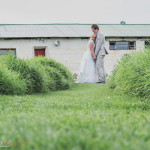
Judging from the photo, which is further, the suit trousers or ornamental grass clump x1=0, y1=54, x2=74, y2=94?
the suit trousers

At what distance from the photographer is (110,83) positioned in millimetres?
6848

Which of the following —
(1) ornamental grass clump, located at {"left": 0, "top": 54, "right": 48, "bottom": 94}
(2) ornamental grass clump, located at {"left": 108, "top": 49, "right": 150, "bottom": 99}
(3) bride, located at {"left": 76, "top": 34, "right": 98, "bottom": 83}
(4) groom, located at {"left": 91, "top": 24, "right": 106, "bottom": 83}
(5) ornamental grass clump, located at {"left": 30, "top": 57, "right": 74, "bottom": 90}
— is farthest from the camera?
(3) bride, located at {"left": 76, "top": 34, "right": 98, "bottom": 83}

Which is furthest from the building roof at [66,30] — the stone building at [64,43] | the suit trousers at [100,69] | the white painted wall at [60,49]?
the suit trousers at [100,69]

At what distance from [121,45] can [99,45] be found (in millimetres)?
7823

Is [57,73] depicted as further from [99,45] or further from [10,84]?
[99,45]

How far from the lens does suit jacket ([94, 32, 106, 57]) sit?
34.2 ft

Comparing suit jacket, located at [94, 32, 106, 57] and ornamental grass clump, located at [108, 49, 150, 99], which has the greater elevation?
suit jacket, located at [94, 32, 106, 57]

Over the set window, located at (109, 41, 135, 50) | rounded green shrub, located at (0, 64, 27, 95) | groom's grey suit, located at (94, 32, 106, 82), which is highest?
window, located at (109, 41, 135, 50)

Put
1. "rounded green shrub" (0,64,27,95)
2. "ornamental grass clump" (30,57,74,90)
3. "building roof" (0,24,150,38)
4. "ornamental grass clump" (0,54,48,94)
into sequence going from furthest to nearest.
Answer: "building roof" (0,24,150,38)
"ornamental grass clump" (30,57,74,90)
"ornamental grass clump" (0,54,48,94)
"rounded green shrub" (0,64,27,95)

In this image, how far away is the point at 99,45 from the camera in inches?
414

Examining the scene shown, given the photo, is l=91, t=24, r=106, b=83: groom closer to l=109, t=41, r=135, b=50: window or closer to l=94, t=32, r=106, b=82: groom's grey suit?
l=94, t=32, r=106, b=82: groom's grey suit

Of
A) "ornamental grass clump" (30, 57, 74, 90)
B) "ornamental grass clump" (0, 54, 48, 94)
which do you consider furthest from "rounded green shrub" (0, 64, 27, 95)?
"ornamental grass clump" (30, 57, 74, 90)

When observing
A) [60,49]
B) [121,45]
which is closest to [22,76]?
[60,49]

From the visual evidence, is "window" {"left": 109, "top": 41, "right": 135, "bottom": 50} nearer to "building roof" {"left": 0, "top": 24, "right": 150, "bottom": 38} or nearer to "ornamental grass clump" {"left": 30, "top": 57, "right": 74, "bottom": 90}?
"building roof" {"left": 0, "top": 24, "right": 150, "bottom": 38}
